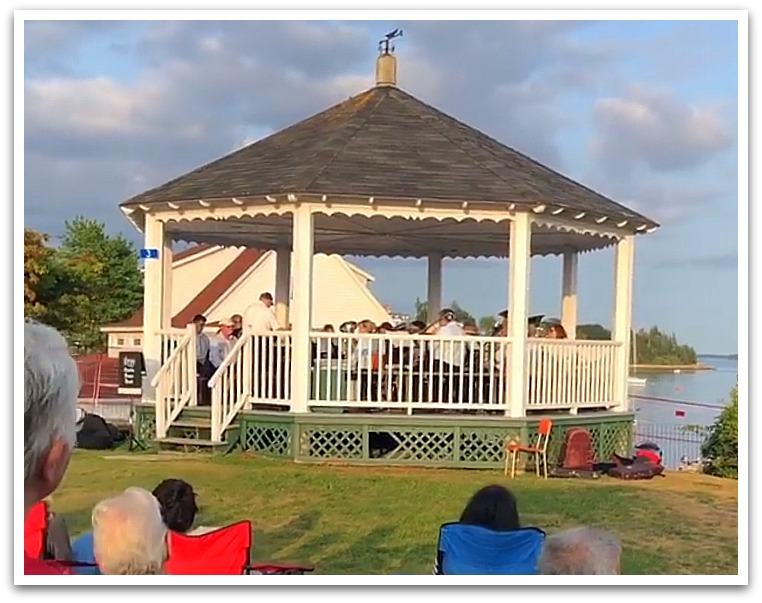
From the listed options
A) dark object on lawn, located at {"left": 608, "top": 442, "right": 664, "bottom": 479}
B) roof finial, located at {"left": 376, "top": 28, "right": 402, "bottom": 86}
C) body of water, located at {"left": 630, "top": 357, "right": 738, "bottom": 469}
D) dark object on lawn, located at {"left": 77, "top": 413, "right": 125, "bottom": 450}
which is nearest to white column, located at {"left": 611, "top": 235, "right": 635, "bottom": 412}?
body of water, located at {"left": 630, "top": 357, "right": 738, "bottom": 469}

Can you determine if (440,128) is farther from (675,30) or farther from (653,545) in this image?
(653,545)

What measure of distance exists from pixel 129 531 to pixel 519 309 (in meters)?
6.64

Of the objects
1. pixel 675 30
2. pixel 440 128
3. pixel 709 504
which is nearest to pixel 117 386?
pixel 440 128

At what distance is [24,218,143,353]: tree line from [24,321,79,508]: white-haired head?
214 inches

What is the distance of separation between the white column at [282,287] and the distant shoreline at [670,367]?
181 inches

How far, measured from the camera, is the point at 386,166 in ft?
37.0

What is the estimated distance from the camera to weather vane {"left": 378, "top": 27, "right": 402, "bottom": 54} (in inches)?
353

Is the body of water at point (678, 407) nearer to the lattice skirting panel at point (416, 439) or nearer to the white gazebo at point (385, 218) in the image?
the white gazebo at point (385, 218)

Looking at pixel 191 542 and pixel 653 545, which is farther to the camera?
pixel 653 545

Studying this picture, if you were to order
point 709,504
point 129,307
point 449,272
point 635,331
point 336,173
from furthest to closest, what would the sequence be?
point 449,272 < point 129,307 < point 635,331 < point 336,173 < point 709,504

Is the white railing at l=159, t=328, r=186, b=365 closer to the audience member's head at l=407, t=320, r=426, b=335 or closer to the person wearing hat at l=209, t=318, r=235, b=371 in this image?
the person wearing hat at l=209, t=318, r=235, b=371

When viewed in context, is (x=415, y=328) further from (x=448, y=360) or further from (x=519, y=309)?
(x=519, y=309)

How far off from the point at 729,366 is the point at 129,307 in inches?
281

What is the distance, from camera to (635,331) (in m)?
12.1
